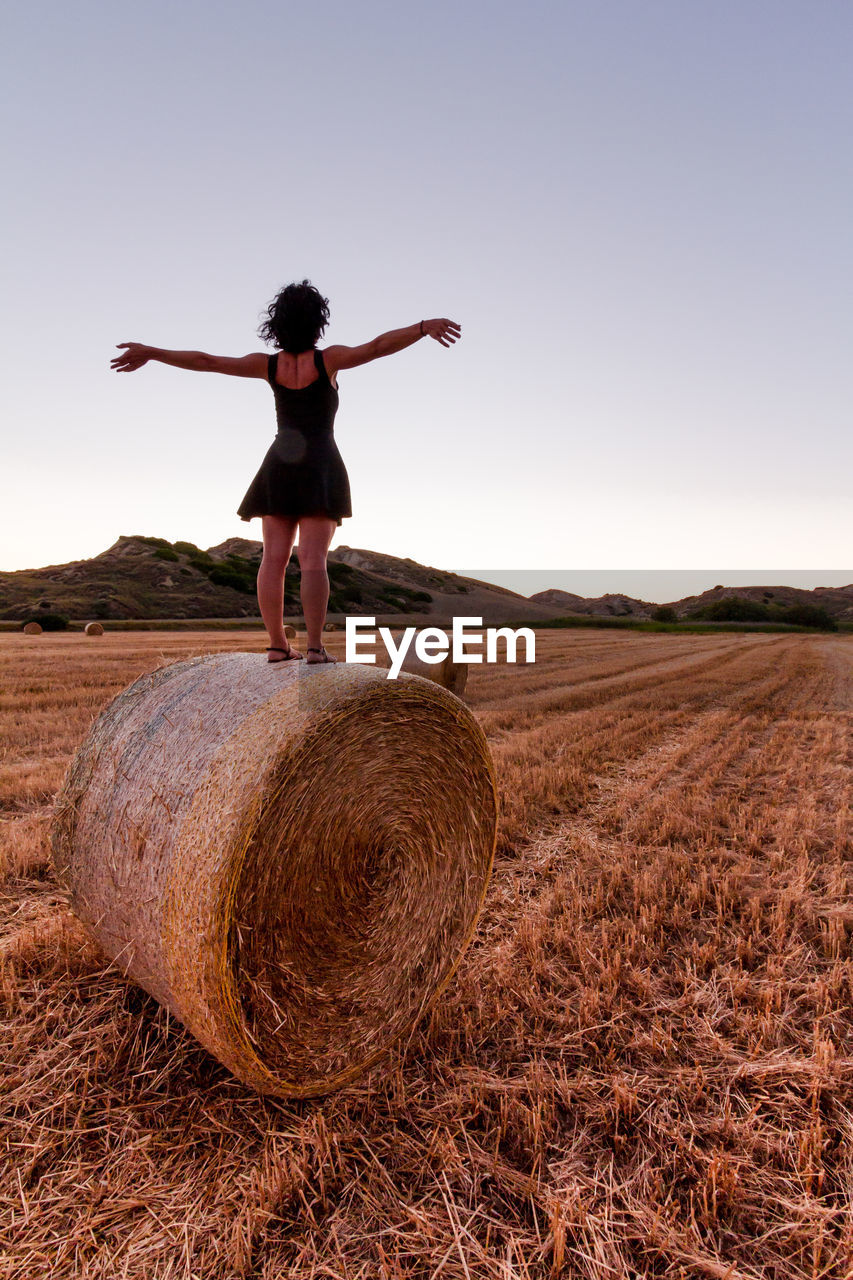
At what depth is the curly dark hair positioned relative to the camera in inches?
130

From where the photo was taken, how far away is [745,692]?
46.3 feet

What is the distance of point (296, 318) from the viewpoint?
130 inches

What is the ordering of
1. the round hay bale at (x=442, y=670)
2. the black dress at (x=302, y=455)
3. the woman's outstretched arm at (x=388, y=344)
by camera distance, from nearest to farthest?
the woman's outstretched arm at (x=388, y=344) → the black dress at (x=302, y=455) → the round hay bale at (x=442, y=670)

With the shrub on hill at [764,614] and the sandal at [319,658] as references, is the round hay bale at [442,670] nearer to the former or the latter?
the sandal at [319,658]

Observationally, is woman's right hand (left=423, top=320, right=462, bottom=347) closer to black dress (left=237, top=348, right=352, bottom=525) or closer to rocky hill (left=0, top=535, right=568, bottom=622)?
black dress (left=237, top=348, right=352, bottom=525)

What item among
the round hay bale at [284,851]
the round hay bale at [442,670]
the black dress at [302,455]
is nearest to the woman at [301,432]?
the black dress at [302,455]

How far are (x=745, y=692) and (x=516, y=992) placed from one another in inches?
491

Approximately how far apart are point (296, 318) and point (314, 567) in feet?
3.81

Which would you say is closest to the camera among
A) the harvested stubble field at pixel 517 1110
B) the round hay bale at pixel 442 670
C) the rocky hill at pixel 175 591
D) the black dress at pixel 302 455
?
the harvested stubble field at pixel 517 1110

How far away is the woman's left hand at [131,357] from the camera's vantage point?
310cm

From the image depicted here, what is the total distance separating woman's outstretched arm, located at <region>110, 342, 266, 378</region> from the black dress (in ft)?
0.21

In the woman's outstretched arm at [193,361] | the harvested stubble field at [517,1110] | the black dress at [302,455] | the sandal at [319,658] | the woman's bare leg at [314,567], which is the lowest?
the harvested stubble field at [517,1110]

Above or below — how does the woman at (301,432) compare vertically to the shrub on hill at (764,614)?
above

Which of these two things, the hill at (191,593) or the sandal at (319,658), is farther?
the hill at (191,593)
